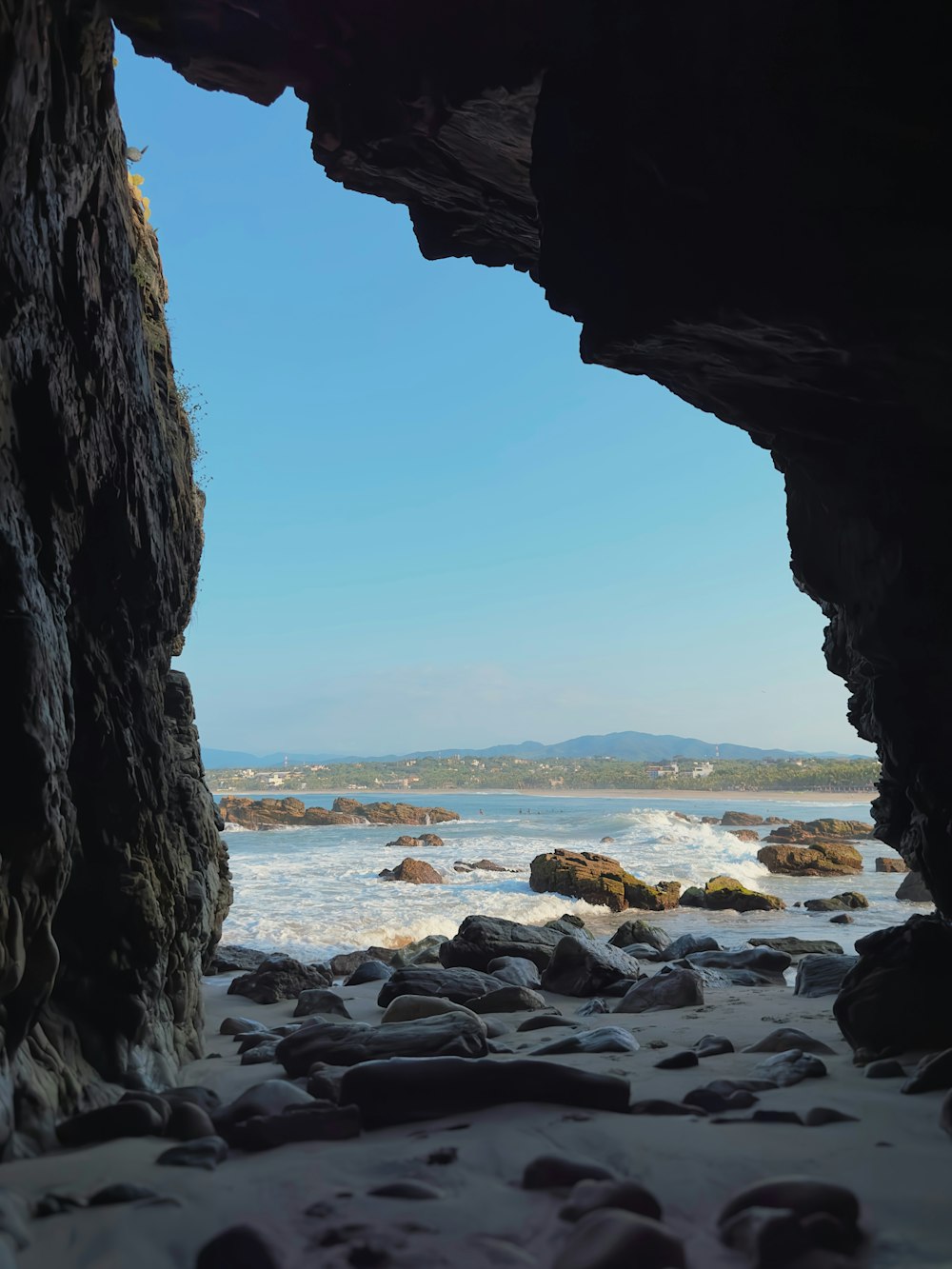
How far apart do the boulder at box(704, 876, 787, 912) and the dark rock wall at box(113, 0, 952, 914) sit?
10.00 metres

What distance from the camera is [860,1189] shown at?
2.74m

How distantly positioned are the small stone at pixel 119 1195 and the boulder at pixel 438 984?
4733 millimetres

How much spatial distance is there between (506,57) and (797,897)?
54.5 feet

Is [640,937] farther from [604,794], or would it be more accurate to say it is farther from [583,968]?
[604,794]

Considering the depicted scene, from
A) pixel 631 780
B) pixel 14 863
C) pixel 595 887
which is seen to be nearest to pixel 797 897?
pixel 595 887

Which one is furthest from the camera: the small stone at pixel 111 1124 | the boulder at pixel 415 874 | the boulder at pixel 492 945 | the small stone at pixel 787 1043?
the boulder at pixel 415 874

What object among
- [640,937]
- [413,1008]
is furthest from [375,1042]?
[640,937]

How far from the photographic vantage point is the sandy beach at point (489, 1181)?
239 cm

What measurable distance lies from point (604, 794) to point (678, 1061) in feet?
258

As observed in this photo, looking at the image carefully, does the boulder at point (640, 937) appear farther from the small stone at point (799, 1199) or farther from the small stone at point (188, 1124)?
the small stone at point (799, 1199)

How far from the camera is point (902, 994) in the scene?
492 centimetres

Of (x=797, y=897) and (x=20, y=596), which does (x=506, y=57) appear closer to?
(x=20, y=596)

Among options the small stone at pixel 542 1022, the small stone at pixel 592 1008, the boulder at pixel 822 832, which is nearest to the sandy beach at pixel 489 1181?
the small stone at pixel 542 1022

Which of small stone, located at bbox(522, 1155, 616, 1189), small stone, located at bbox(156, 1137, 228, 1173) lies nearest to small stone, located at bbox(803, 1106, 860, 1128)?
small stone, located at bbox(522, 1155, 616, 1189)
